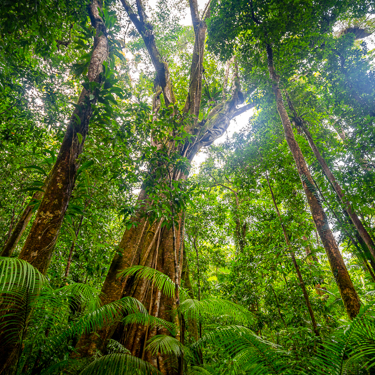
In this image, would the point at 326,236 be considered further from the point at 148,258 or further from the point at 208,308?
the point at 148,258

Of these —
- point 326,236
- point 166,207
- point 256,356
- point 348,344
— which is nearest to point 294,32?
point 326,236

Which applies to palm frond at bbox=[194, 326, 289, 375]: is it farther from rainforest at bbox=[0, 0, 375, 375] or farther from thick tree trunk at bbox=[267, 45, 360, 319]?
thick tree trunk at bbox=[267, 45, 360, 319]

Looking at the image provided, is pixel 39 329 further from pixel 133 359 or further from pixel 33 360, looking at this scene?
pixel 133 359

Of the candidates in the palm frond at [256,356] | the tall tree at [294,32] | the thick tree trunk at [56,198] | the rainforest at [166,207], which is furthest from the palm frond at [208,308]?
the tall tree at [294,32]

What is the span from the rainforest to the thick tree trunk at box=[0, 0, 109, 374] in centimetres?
2

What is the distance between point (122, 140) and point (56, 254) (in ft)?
12.3

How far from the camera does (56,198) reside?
1.99 metres

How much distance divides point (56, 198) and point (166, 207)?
128cm

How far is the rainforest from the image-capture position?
1.53 m

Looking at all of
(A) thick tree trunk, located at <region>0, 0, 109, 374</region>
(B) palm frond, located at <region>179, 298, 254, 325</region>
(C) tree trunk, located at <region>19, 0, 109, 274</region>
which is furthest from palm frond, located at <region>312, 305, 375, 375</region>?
(C) tree trunk, located at <region>19, 0, 109, 274</region>

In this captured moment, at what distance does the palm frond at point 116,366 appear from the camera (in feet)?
4.09

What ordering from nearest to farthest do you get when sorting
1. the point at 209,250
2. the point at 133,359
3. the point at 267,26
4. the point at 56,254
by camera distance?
1. the point at 133,359
2. the point at 267,26
3. the point at 56,254
4. the point at 209,250

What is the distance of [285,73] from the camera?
4.91m

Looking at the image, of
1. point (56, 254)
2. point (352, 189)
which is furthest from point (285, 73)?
point (56, 254)
